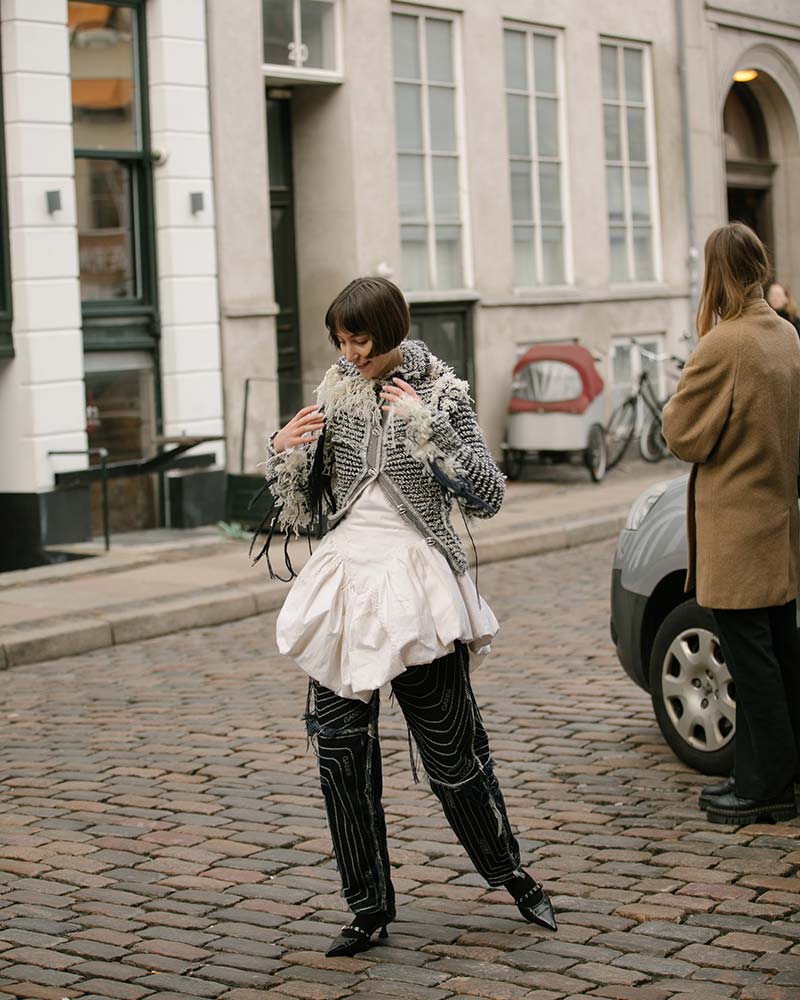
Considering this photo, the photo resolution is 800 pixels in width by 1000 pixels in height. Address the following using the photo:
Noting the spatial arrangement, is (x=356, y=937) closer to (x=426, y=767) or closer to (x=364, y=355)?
(x=426, y=767)

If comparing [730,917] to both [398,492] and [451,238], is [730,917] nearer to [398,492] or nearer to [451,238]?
[398,492]

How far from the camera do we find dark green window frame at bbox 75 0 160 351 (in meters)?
13.9

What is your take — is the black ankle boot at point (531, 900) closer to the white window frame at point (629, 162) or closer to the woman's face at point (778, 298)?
the woman's face at point (778, 298)

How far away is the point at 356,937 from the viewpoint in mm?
4582

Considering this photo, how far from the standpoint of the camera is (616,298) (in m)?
19.2

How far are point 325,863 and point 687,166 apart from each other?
16388 millimetres

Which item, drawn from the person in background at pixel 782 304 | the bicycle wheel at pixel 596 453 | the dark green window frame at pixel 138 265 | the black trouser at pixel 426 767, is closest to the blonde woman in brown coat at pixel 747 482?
the black trouser at pixel 426 767

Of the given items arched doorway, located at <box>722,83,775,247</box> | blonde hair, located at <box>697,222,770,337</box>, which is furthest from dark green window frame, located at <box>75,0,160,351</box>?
arched doorway, located at <box>722,83,775,247</box>

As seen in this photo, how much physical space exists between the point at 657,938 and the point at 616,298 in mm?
15127

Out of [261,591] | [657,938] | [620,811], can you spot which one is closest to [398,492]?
[657,938]

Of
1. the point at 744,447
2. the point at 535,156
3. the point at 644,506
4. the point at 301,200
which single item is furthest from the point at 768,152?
the point at 744,447

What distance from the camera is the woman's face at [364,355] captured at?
4512mm

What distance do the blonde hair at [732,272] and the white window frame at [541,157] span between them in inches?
490

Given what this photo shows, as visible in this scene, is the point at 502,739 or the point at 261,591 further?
the point at 261,591
